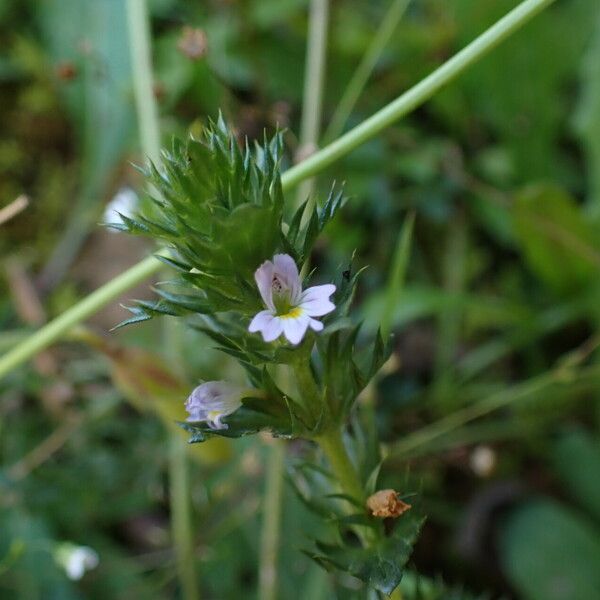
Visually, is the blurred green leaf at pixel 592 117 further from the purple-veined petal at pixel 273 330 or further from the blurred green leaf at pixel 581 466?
the purple-veined petal at pixel 273 330

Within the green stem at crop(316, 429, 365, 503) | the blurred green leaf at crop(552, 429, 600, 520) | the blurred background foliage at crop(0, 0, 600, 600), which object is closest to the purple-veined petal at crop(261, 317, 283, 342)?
the green stem at crop(316, 429, 365, 503)

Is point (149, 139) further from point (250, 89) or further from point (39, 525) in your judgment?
point (39, 525)

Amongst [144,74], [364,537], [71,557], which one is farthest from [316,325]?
[144,74]

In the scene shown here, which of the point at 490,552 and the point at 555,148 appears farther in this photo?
the point at 555,148

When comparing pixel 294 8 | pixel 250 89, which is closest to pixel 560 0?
pixel 294 8

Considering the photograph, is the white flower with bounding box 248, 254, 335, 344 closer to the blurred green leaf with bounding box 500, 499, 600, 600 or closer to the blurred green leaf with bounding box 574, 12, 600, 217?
the blurred green leaf with bounding box 500, 499, 600, 600

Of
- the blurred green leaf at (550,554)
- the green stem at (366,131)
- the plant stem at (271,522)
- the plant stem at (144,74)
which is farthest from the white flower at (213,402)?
the blurred green leaf at (550,554)
